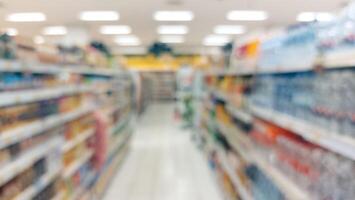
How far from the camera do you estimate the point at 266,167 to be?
2.80 metres

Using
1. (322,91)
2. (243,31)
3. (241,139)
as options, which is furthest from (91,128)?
(243,31)

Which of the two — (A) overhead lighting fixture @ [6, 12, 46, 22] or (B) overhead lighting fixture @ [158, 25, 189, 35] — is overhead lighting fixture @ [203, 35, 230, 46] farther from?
(A) overhead lighting fixture @ [6, 12, 46, 22]

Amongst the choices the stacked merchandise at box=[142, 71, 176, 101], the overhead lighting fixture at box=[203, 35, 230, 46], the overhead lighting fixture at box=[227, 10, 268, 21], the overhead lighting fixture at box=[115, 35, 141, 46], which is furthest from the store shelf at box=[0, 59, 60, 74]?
the stacked merchandise at box=[142, 71, 176, 101]

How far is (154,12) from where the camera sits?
36.1 ft

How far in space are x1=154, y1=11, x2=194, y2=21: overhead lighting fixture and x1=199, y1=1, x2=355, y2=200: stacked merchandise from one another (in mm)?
7670

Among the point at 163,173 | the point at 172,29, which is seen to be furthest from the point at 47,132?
the point at 172,29

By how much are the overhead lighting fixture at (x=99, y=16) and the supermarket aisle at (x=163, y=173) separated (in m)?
3.74

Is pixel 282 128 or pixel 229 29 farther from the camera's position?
pixel 229 29

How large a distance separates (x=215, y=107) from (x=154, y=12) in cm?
546

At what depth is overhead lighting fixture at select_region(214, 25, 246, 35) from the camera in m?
14.0

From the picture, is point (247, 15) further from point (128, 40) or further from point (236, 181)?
point (236, 181)

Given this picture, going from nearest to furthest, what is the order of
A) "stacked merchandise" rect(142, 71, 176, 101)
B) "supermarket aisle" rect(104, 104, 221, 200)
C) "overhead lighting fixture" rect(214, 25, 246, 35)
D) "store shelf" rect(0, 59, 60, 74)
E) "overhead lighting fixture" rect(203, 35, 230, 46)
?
"store shelf" rect(0, 59, 60, 74)
"supermarket aisle" rect(104, 104, 221, 200)
"overhead lighting fixture" rect(214, 25, 246, 35)
"overhead lighting fixture" rect(203, 35, 230, 46)
"stacked merchandise" rect(142, 71, 176, 101)

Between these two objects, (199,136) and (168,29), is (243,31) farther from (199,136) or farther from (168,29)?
(199,136)

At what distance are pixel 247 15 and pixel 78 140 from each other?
8709 millimetres
